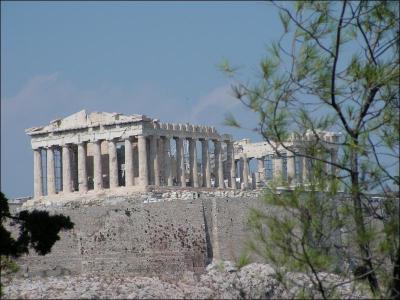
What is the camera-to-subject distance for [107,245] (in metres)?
44.1

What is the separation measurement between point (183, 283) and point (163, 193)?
51.6 ft

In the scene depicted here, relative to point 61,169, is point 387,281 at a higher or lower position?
lower

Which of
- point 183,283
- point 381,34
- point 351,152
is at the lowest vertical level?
point 183,283

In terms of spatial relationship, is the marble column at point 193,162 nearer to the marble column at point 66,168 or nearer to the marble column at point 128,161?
the marble column at point 128,161

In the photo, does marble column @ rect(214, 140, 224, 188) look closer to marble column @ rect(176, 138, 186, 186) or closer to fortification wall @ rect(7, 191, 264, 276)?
marble column @ rect(176, 138, 186, 186)

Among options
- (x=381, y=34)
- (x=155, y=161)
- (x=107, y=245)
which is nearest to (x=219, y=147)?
(x=155, y=161)

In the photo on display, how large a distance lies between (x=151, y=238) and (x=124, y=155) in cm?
1590

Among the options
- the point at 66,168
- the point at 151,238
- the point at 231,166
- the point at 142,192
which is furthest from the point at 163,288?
the point at 231,166

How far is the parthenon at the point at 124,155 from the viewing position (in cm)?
5497

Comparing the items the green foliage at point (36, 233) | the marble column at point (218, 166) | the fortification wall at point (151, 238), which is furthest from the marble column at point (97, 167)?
the green foliage at point (36, 233)

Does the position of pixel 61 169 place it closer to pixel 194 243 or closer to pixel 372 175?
pixel 194 243

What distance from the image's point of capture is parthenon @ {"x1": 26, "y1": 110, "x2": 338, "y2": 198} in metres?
55.0

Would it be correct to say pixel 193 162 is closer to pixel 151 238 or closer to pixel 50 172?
pixel 50 172

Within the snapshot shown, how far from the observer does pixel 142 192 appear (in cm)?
5200
